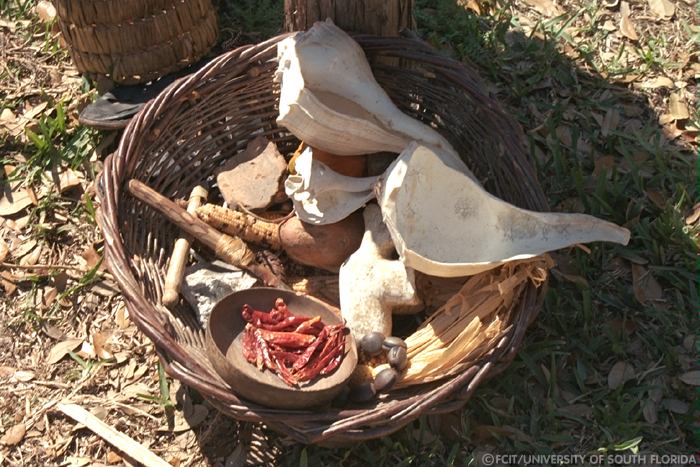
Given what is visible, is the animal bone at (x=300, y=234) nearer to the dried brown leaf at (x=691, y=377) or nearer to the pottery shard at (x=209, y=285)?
the pottery shard at (x=209, y=285)

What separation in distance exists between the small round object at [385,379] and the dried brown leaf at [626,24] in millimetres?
1840

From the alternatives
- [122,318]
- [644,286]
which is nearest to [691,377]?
[644,286]

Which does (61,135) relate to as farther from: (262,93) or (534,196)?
(534,196)

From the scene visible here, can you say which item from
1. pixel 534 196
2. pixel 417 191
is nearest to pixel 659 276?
pixel 534 196

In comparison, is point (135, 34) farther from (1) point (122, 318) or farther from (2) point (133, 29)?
(1) point (122, 318)

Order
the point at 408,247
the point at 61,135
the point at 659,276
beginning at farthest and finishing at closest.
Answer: the point at 61,135, the point at 659,276, the point at 408,247

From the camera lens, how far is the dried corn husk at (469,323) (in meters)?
2.24

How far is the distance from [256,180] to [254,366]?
2.18ft

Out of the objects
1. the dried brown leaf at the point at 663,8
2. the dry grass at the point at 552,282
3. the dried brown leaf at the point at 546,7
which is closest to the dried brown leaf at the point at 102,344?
the dry grass at the point at 552,282

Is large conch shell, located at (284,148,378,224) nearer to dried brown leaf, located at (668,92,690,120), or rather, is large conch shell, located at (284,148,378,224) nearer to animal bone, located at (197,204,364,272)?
animal bone, located at (197,204,364,272)

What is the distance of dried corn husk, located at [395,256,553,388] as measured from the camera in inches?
88.3

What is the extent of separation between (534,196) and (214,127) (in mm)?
1048

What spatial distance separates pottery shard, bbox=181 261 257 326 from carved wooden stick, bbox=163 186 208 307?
0.16 ft

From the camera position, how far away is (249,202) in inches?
105
